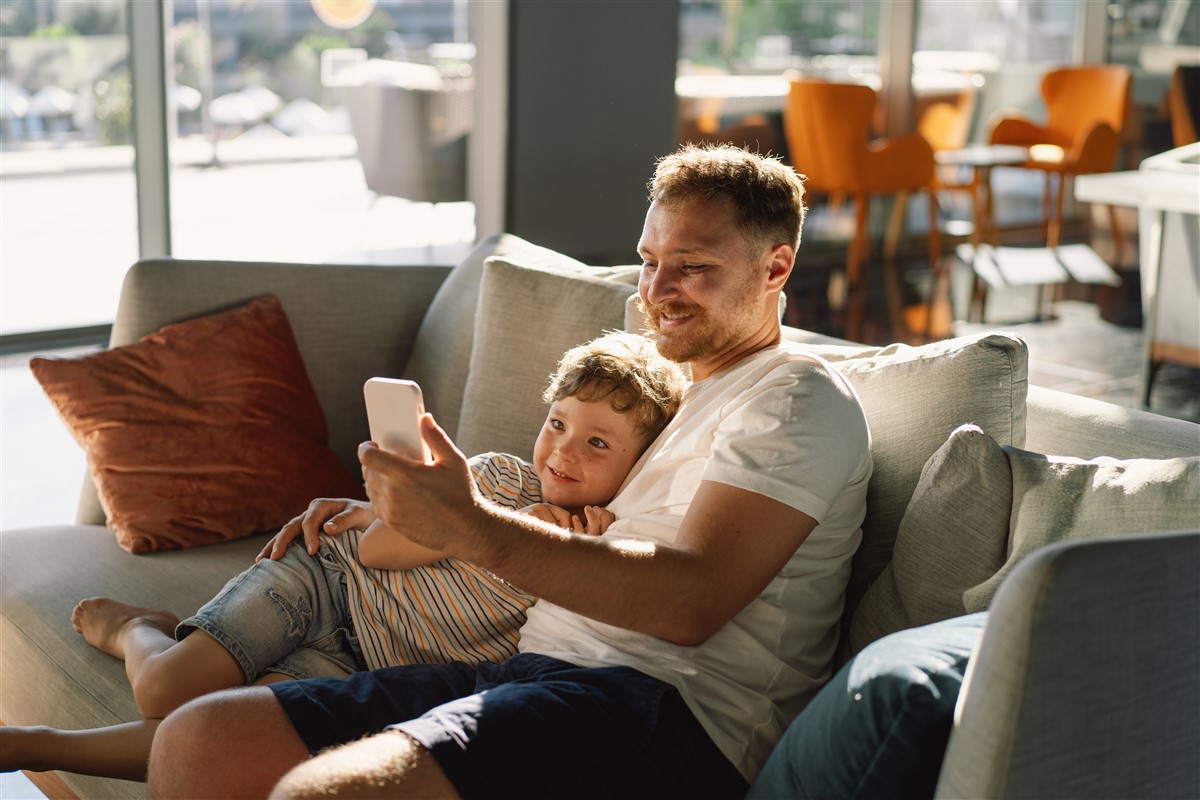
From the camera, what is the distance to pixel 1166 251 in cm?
453

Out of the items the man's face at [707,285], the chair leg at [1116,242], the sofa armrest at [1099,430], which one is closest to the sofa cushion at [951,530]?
the sofa armrest at [1099,430]

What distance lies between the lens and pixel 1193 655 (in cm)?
109

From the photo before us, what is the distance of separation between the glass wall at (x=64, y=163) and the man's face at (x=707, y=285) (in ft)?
11.8

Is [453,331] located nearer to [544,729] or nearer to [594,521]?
[594,521]

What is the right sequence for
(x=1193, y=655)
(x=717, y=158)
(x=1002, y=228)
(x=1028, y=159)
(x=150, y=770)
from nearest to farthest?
(x=1193, y=655) → (x=150, y=770) → (x=717, y=158) → (x=1028, y=159) → (x=1002, y=228)

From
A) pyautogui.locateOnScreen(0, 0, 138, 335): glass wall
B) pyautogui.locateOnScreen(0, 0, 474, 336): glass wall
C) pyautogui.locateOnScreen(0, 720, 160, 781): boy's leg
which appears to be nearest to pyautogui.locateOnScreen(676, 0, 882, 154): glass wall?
pyautogui.locateOnScreen(0, 0, 474, 336): glass wall

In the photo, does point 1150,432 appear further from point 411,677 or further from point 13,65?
point 13,65

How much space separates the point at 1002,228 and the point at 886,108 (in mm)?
1246

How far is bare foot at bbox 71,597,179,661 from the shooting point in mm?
1901

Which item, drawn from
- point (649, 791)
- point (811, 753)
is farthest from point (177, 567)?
point (811, 753)

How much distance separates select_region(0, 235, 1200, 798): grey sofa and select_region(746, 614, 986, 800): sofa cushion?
0.14 ft

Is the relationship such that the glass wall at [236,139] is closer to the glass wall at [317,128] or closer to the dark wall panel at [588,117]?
the glass wall at [317,128]

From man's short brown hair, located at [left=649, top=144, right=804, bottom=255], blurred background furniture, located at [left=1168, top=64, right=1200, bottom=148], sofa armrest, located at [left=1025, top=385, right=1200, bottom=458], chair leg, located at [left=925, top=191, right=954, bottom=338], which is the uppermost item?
blurred background furniture, located at [left=1168, top=64, right=1200, bottom=148]

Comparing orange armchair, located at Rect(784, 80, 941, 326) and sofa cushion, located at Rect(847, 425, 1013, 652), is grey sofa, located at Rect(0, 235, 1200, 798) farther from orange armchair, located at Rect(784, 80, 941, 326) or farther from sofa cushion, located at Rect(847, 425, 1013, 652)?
orange armchair, located at Rect(784, 80, 941, 326)
